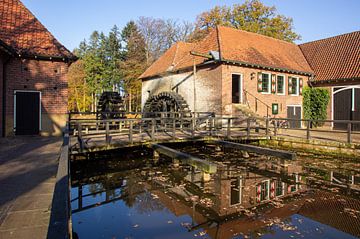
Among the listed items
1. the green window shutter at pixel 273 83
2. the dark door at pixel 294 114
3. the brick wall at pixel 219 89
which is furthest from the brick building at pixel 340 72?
the green window shutter at pixel 273 83

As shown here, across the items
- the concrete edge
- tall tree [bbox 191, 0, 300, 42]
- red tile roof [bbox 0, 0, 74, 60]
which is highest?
tall tree [bbox 191, 0, 300, 42]

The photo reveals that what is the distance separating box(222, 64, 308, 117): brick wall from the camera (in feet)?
49.8

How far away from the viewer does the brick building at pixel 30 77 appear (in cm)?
1073

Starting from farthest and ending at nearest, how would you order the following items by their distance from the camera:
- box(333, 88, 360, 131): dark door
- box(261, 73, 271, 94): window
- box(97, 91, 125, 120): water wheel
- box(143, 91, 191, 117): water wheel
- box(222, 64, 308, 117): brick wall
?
box(97, 91, 125, 120): water wheel < box(261, 73, 271, 94): window < box(333, 88, 360, 131): dark door < box(143, 91, 191, 117): water wheel < box(222, 64, 308, 117): brick wall

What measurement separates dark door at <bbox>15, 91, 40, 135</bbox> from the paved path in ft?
14.7

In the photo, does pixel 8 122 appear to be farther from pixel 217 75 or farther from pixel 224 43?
pixel 224 43

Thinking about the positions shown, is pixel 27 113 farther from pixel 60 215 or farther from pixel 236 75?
pixel 236 75

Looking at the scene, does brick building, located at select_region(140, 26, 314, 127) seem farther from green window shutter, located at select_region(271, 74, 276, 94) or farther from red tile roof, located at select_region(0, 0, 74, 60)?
red tile roof, located at select_region(0, 0, 74, 60)

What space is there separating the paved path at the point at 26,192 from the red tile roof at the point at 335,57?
17.7 m

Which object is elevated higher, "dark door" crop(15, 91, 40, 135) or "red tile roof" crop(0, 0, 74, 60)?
"red tile roof" crop(0, 0, 74, 60)

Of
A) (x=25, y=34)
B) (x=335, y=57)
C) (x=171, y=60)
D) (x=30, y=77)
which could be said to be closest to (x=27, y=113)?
(x=30, y=77)

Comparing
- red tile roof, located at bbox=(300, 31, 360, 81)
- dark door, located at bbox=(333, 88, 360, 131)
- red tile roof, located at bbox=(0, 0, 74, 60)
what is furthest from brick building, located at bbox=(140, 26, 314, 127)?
red tile roof, located at bbox=(0, 0, 74, 60)

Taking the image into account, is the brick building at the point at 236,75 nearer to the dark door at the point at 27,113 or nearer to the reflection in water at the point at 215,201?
the dark door at the point at 27,113

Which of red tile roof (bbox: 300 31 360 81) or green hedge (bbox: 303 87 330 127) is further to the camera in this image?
green hedge (bbox: 303 87 330 127)
